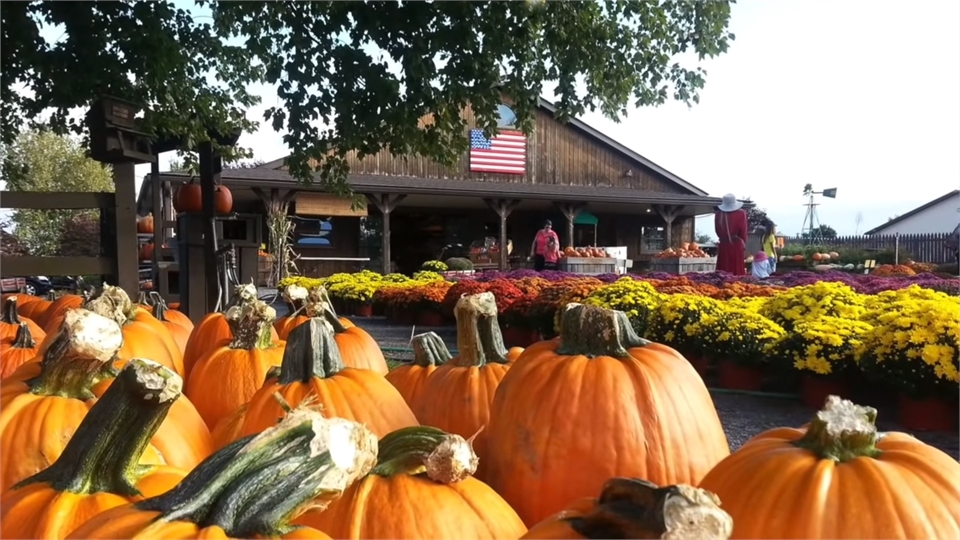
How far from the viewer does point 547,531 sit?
2.99 feet

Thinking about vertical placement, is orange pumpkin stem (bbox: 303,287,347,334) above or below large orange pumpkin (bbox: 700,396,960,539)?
above

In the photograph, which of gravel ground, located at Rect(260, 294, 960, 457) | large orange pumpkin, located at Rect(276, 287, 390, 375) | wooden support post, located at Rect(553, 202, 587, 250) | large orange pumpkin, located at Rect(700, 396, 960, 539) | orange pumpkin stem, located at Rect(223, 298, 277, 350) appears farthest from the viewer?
wooden support post, located at Rect(553, 202, 587, 250)

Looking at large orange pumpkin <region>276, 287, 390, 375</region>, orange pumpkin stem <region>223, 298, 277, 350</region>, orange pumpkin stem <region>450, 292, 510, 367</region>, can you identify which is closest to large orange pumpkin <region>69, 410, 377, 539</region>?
orange pumpkin stem <region>450, 292, 510, 367</region>

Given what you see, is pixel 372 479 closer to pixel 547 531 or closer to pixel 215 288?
pixel 547 531

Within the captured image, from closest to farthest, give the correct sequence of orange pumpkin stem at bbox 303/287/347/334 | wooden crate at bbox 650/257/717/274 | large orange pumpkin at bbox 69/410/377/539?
large orange pumpkin at bbox 69/410/377/539 → orange pumpkin stem at bbox 303/287/347/334 → wooden crate at bbox 650/257/717/274

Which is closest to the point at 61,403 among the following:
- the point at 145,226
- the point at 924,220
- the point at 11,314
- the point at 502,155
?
the point at 11,314

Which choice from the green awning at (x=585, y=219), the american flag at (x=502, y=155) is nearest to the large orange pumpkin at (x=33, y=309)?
the american flag at (x=502, y=155)

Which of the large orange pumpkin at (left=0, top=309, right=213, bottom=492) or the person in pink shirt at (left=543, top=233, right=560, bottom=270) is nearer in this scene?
the large orange pumpkin at (left=0, top=309, right=213, bottom=492)

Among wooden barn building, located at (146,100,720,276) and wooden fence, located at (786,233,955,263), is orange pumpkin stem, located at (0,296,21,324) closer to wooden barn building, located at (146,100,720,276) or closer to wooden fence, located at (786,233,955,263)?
wooden barn building, located at (146,100,720,276)

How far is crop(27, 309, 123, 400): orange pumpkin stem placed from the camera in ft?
4.11

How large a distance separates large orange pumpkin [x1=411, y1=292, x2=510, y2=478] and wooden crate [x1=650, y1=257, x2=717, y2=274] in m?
15.4

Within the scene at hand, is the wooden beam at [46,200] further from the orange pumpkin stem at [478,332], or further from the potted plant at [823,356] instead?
the potted plant at [823,356]

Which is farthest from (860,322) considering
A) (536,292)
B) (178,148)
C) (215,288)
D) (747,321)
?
(178,148)

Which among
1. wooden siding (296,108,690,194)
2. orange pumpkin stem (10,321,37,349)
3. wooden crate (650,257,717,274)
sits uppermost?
wooden siding (296,108,690,194)
